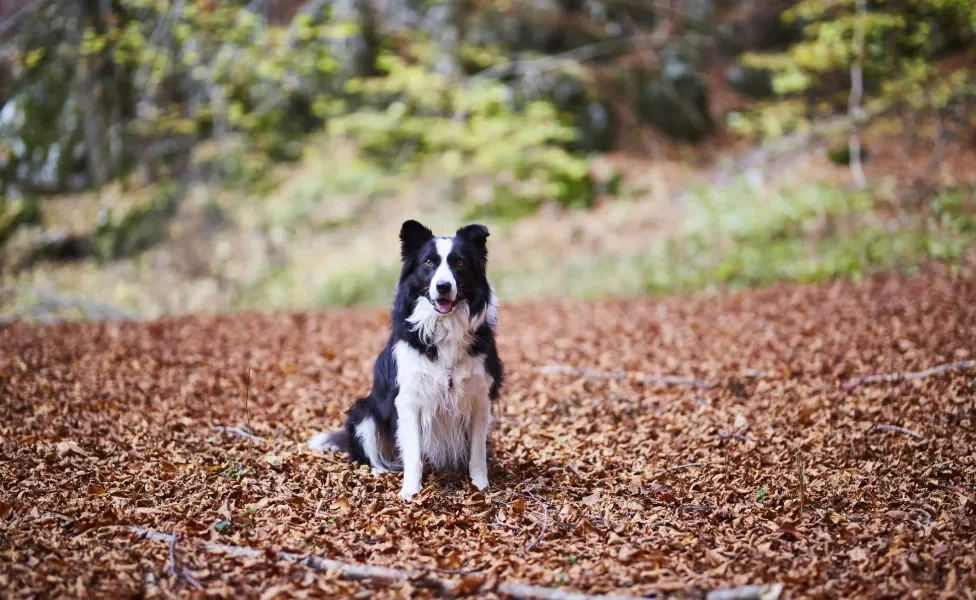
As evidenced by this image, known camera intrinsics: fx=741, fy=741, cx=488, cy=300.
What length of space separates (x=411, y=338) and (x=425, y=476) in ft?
3.33

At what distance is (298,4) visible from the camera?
18.8 metres

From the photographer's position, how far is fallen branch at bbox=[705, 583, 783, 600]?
3281 mm

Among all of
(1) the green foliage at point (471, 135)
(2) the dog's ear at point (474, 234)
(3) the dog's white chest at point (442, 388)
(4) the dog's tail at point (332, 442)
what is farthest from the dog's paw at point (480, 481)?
(1) the green foliage at point (471, 135)

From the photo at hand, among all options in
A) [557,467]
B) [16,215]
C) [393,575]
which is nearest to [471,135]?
[16,215]

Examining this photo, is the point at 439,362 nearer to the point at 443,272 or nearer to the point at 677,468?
the point at 443,272

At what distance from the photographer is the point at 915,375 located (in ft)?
21.1

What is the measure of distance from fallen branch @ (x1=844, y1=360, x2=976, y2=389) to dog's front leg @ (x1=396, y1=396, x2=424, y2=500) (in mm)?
4007

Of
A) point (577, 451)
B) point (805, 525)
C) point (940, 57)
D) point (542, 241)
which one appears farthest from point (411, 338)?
point (940, 57)

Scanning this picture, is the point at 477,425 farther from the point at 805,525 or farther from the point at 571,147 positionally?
the point at 571,147

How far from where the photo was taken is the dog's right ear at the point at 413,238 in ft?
14.9

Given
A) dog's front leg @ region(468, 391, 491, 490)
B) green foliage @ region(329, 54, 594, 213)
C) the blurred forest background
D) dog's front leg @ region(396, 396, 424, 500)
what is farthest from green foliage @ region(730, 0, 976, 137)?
dog's front leg @ region(396, 396, 424, 500)

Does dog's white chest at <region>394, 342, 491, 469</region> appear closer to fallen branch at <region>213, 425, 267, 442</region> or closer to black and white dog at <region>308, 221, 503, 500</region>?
black and white dog at <region>308, 221, 503, 500</region>

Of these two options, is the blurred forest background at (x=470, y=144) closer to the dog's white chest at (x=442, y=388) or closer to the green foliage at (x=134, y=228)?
the green foliage at (x=134, y=228)

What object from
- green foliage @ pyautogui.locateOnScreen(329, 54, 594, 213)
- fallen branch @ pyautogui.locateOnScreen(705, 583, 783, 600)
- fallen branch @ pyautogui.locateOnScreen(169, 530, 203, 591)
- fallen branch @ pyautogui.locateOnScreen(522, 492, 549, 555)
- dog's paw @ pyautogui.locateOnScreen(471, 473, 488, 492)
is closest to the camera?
fallen branch @ pyautogui.locateOnScreen(705, 583, 783, 600)
